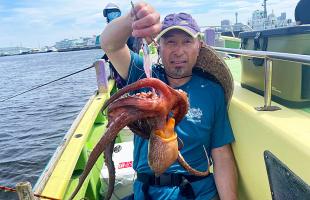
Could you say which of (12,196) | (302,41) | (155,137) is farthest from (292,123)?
(12,196)

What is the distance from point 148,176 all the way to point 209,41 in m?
5.86

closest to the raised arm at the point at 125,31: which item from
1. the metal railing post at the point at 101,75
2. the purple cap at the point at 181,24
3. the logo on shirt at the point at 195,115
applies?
the purple cap at the point at 181,24

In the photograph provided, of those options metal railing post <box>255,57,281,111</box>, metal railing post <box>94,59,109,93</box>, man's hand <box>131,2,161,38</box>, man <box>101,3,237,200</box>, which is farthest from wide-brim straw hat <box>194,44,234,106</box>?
metal railing post <box>94,59,109,93</box>

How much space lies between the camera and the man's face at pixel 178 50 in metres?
2.69

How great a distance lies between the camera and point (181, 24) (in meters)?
2.64

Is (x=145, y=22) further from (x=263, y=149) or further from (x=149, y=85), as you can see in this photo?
(x=263, y=149)

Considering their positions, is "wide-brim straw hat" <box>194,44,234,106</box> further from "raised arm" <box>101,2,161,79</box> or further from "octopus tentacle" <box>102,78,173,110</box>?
"octopus tentacle" <box>102,78,173,110</box>

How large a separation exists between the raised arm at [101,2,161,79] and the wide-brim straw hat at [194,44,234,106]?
0.71m

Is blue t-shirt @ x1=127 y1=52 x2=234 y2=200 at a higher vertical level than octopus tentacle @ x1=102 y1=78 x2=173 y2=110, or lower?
lower

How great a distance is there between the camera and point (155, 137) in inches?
66.1

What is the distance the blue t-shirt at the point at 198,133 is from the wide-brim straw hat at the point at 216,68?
0.06 m

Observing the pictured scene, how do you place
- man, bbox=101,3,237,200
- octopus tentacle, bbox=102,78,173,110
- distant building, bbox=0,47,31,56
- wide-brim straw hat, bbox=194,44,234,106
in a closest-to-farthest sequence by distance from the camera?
octopus tentacle, bbox=102,78,173,110 < man, bbox=101,3,237,200 < wide-brim straw hat, bbox=194,44,234,106 < distant building, bbox=0,47,31,56

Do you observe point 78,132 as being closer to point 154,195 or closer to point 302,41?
point 154,195

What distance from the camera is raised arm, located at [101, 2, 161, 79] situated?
1.90 metres
